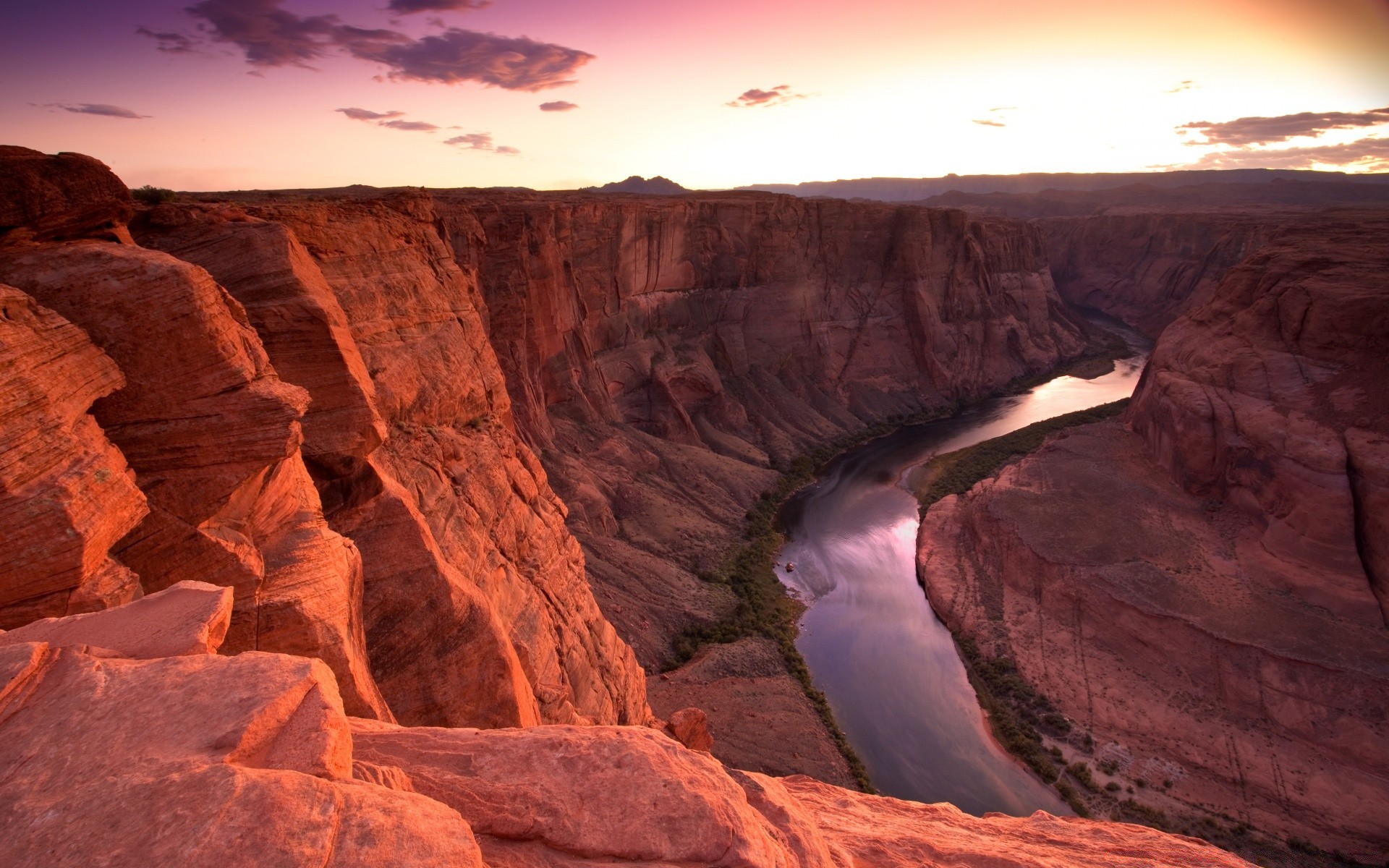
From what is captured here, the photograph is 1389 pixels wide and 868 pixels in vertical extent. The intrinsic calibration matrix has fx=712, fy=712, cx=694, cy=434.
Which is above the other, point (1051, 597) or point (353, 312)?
point (353, 312)

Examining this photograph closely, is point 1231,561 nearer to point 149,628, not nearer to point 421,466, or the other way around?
point 421,466

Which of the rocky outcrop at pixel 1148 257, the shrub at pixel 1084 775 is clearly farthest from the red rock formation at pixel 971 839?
the rocky outcrop at pixel 1148 257

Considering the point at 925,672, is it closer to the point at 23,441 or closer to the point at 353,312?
the point at 353,312

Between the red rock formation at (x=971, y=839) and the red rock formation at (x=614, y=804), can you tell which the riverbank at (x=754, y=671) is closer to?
the red rock formation at (x=971, y=839)

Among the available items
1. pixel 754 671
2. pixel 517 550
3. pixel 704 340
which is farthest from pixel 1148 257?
pixel 517 550

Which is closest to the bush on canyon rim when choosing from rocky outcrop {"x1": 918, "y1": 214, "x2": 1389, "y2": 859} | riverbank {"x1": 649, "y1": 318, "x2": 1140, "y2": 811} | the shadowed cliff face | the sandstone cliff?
rocky outcrop {"x1": 918, "y1": 214, "x2": 1389, "y2": 859}

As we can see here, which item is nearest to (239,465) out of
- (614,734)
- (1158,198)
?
(614,734)

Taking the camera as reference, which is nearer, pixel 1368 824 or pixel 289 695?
pixel 289 695
